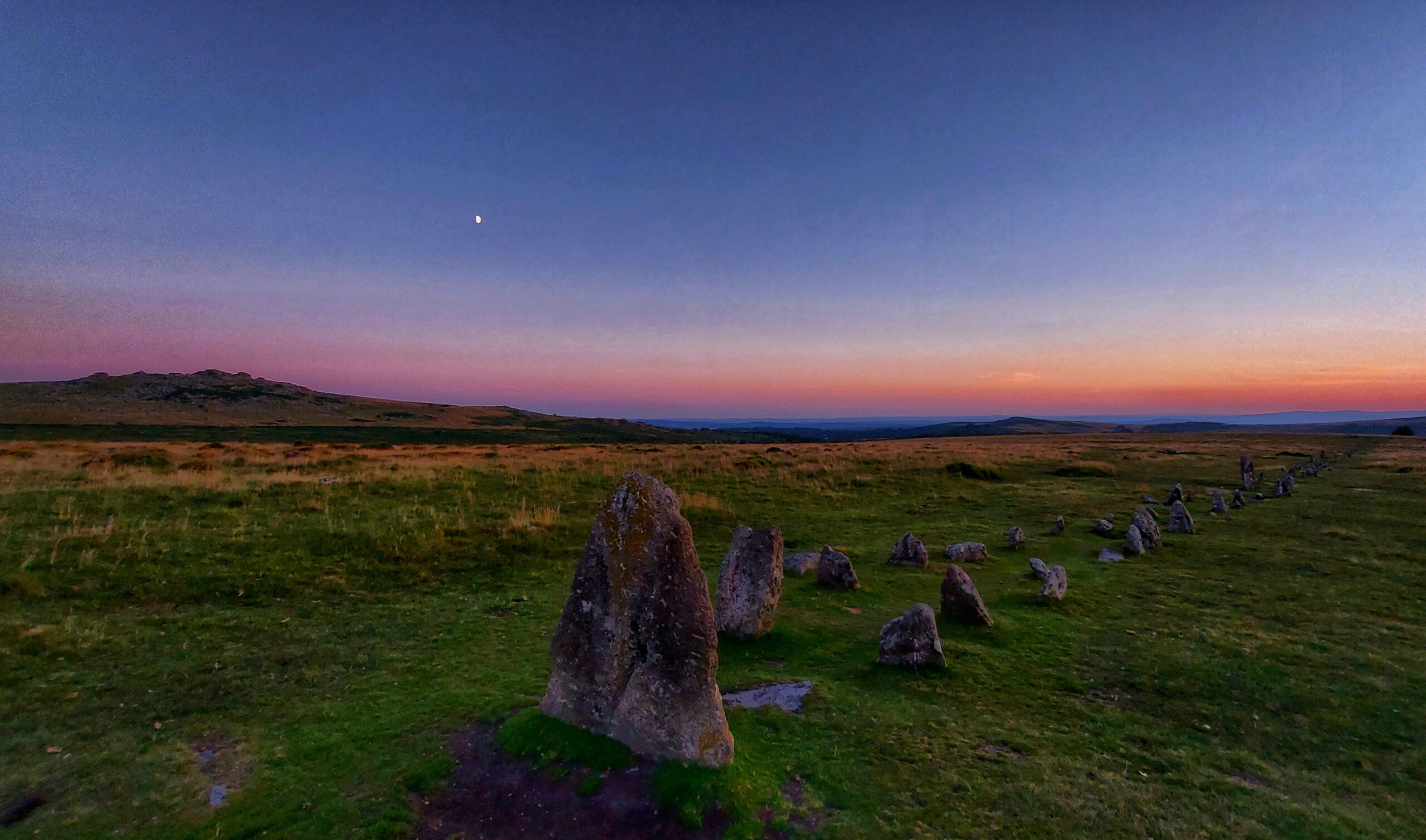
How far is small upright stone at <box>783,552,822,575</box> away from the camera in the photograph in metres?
14.9

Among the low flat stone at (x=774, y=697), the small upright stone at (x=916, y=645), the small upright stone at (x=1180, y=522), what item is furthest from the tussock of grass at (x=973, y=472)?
the low flat stone at (x=774, y=697)

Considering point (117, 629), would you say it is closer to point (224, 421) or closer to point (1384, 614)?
point (1384, 614)

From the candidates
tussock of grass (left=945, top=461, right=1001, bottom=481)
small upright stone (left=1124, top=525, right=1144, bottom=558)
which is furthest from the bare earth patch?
tussock of grass (left=945, top=461, right=1001, bottom=481)

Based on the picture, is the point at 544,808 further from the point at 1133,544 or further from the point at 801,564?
the point at 1133,544

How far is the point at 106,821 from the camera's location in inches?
218

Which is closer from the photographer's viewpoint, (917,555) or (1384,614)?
(1384,614)

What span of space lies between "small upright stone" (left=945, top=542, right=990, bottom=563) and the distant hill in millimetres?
72730

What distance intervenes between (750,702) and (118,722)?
786cm

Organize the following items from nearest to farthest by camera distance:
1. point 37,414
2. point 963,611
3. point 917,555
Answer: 1. point 963,611
2. point 917,555
3. point 37,414

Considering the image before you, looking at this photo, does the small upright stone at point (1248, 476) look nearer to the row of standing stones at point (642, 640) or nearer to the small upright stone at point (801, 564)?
the small upright stone at point (801, 564)

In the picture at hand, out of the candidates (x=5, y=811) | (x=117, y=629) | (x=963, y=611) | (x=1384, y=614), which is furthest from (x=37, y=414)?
(x=1384, y=614)

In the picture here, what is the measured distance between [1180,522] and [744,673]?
762 inches

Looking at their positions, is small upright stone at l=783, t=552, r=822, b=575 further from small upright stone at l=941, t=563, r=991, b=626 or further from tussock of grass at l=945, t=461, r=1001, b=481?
tussock of grass at l=945, t=461, r=1001, b=481

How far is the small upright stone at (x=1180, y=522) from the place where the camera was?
20.4 metres
